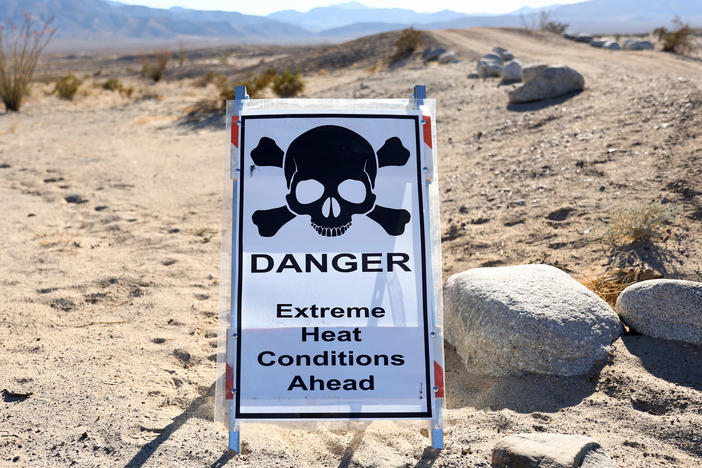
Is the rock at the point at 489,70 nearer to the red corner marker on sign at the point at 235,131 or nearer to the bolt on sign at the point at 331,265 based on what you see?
the bolt on sign at the point at 331,265

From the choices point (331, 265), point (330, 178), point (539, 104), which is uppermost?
point (539, 104)

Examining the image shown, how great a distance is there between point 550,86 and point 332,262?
280 inches

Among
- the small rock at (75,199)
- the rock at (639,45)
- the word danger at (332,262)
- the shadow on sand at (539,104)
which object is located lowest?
the word danger at (332,262)

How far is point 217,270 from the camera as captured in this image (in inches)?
196

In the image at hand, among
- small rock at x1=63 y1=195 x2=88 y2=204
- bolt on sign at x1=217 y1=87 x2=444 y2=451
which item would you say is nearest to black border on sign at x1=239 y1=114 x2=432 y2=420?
bolt on sign at x1=217 y1=87 x2=444 y2=451

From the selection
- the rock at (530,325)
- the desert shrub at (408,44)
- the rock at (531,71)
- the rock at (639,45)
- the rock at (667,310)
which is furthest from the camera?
the rock at (639,45)

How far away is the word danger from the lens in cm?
272

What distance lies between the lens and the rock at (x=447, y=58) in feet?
50.9

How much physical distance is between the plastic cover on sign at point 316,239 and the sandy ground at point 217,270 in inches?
8.6

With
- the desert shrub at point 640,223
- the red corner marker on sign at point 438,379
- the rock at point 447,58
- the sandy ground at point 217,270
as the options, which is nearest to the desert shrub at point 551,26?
the rock at point 447,58

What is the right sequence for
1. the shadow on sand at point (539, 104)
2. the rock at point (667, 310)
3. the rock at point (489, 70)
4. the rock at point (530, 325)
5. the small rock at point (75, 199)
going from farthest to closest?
1. the rock at point (489, 70)
2. the shadow on sand at point (539, 104)
3. the small rock at point (75, 199)
4. the rock at point (667, 310)
5. the rock at point (530, 325)

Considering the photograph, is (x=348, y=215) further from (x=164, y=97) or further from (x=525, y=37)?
(x=525, y=37)

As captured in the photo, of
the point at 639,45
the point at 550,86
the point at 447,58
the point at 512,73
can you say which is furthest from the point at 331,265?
the point at 639,45

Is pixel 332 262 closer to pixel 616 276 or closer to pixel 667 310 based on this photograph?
pixel 667 310
